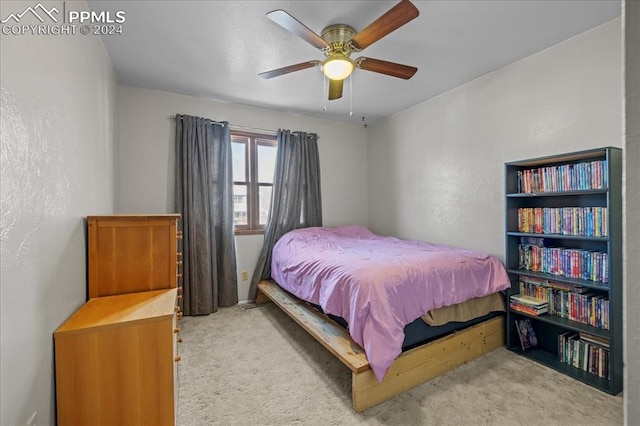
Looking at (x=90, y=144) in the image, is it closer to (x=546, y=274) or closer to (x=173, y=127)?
(x=173, y=127)

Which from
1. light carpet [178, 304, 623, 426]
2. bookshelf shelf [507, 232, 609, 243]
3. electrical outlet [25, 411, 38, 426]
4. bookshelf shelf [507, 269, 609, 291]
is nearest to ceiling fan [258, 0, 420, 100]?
bookshelf shelf [507, 232, 609, 243]

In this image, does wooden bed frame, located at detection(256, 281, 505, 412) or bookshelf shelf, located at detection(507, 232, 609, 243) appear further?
bookshelf shelf, located at detection(507, 232, 609, 243)

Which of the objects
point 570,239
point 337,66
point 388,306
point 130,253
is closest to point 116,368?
point 130,253

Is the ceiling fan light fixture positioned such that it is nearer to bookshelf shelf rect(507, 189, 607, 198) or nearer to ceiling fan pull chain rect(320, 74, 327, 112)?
ceiling fan pull chain rect(320, 74, 327, 112)

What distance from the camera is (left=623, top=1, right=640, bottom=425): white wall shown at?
28 centimetres

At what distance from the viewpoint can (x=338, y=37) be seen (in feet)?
6.77

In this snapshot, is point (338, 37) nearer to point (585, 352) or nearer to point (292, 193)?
point (292, 193)

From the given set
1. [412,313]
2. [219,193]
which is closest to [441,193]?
[412,313]

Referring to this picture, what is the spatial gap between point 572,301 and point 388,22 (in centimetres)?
231

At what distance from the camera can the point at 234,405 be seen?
5.65ft

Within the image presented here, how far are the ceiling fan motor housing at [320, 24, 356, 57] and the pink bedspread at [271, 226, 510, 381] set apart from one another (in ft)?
5.05

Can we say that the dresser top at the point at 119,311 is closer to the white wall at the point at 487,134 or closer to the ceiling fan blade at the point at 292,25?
the ceiling fan blade at the point at 292,25

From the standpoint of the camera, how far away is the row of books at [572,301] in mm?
1931

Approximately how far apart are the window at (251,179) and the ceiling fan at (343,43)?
1.50m
